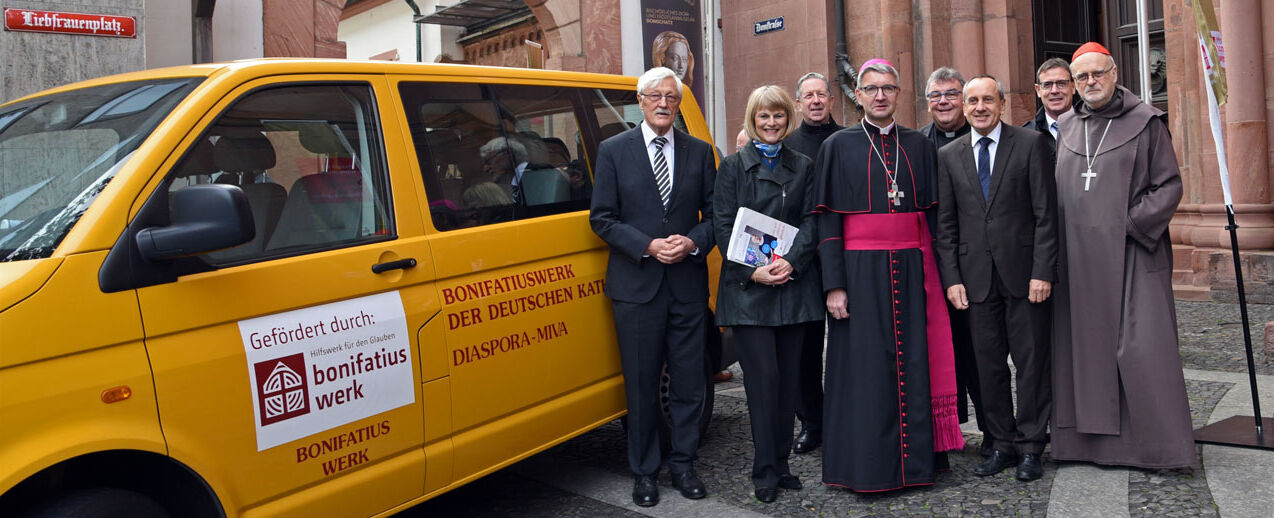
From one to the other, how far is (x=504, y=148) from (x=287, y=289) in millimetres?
1214

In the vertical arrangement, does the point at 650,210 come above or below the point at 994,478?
above

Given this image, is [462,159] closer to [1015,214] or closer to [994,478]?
[1015,214]

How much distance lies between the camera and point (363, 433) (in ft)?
11.2

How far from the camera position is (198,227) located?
2818 mm

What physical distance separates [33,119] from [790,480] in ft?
10.6

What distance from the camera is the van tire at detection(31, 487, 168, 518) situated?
2.63 meters

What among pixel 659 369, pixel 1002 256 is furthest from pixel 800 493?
pixel 1002 256

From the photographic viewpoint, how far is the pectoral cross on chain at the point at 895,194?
447cm

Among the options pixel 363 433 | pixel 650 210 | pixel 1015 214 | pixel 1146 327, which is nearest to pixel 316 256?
pixel 363 433

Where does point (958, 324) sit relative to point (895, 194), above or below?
below

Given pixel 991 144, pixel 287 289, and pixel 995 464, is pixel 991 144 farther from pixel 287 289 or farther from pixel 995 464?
pixel 287 289

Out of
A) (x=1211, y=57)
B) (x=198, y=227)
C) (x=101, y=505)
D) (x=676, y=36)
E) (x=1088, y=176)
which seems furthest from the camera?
(x=676, y=36)

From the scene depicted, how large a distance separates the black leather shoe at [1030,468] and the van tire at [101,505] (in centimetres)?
346

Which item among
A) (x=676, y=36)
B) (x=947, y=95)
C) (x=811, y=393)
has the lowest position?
(x=811, y=393)
